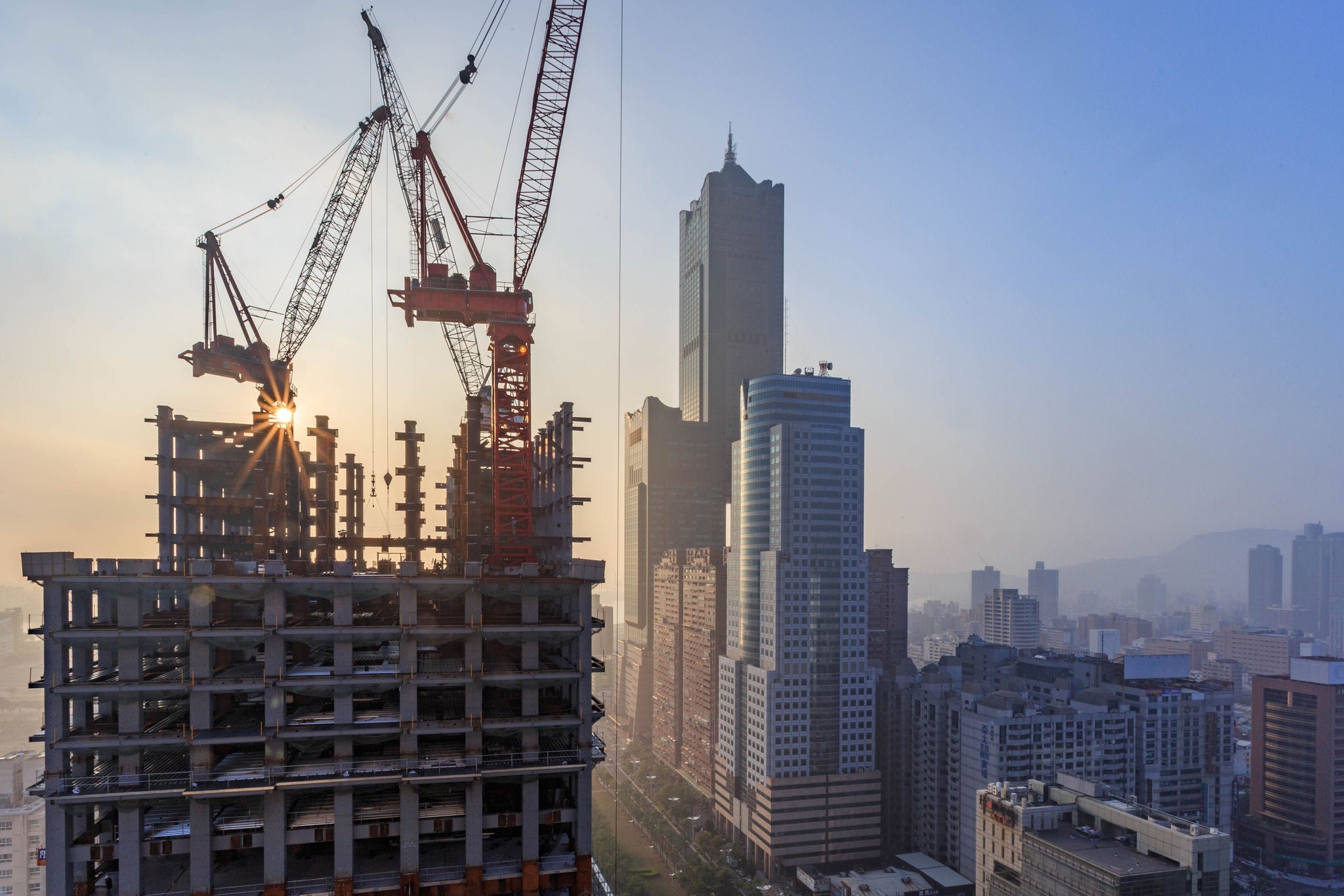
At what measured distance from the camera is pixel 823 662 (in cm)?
9200

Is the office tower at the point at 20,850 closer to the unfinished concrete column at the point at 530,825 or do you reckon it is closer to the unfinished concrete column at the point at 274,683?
the unfinished concrete column at the point at 274,683

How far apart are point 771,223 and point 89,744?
192 meters

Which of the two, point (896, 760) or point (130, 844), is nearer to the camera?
point (130, 844)

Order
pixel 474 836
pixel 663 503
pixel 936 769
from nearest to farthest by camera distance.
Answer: pixel 474 836
pixel 936 769
pixel 663 503

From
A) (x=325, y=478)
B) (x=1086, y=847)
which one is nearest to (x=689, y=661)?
(x=1086, y=847)

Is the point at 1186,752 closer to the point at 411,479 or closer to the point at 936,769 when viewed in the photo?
the point at 936,769

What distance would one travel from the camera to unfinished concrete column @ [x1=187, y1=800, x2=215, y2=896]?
2286 cm

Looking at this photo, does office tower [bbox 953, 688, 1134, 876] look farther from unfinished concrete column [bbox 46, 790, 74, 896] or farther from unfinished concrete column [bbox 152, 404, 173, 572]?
unfinished concrete column [bbox 46, 790, 74, 896]

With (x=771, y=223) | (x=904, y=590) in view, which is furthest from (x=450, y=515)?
(x=771, y=223)

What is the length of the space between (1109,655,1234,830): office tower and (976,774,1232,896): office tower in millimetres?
28883

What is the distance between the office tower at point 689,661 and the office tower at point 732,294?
2070 inches

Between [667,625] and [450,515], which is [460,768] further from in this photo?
[667,625]

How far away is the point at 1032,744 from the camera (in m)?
79.4

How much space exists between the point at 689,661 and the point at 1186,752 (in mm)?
71446
